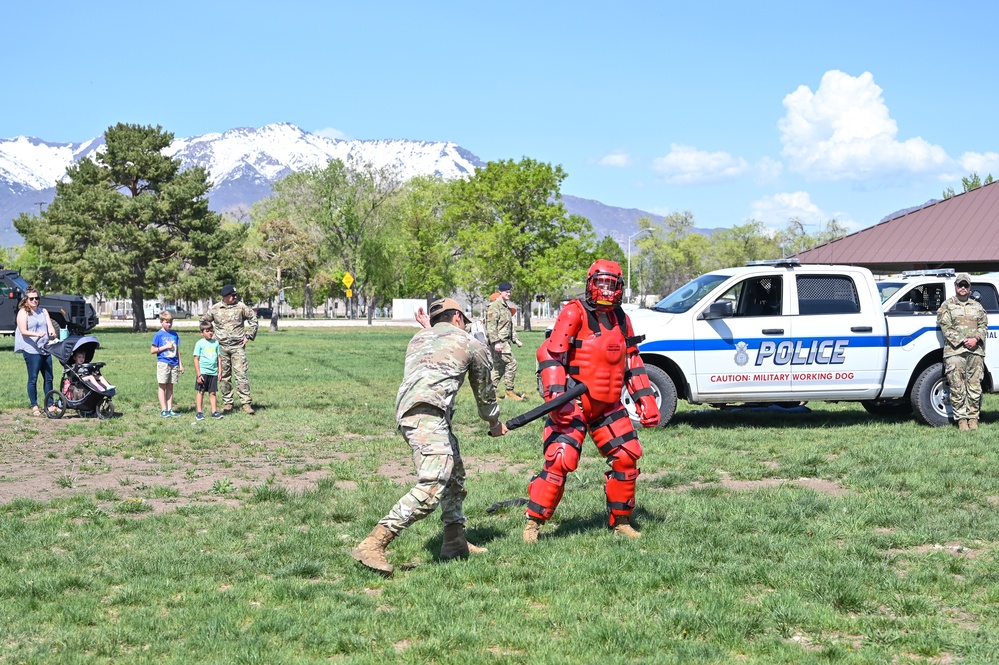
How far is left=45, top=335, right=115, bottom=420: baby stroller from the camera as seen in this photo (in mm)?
14438

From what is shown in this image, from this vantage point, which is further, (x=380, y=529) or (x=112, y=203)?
(x=112, y=203)

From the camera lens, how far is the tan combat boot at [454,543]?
21.2 feet

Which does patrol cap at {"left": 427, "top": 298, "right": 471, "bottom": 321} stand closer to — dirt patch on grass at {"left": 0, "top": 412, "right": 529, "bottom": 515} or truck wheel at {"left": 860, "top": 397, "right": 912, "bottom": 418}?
dirt patch on grass at {"left": 0, "top": 412, "right": 529, "bottom": 515}

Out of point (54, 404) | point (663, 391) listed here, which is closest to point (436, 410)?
point (663, 391)

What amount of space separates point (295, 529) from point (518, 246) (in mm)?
50586

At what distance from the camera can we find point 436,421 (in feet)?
20.6

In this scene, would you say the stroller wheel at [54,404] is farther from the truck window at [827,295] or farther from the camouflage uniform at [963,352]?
the camouflage uniform at [963,352]

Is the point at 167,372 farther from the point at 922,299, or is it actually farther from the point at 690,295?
the point at 922,299

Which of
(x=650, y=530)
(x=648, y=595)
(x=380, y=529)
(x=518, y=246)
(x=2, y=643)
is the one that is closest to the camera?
(x=2, y=643)

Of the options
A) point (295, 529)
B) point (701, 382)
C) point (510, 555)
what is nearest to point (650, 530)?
point (510, 555)

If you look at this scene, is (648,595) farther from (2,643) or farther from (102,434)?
(102,434)

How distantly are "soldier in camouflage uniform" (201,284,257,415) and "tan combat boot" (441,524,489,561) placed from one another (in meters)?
8.96

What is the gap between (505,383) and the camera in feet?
59.3

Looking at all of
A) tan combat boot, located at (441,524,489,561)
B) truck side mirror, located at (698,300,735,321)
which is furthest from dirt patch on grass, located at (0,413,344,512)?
truck side mirror, located at (698,300,735,321)
